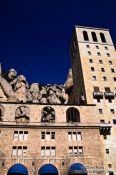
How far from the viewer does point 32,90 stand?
3423 inches

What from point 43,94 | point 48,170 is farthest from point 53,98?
point 48,170

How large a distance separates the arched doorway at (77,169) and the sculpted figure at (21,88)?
38438 mm

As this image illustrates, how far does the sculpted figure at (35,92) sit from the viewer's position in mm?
83637

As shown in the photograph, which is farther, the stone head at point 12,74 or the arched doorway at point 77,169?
the stone head at point 12,74

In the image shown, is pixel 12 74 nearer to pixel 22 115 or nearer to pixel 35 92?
pixel 35 92

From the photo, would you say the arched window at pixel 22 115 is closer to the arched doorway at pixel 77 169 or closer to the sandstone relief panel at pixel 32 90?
the sandstone relief panel at pixel 32 90

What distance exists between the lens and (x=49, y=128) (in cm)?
4678

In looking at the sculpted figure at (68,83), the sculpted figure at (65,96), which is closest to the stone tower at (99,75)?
the sculpted figure at (68,83)

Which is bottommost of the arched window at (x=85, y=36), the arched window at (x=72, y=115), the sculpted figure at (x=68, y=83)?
the arched window at (x=72, y=115)

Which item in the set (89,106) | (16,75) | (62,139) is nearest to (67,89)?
(16,75)

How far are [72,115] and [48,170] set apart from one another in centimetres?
1376

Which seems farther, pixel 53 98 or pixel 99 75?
pixel 53 98

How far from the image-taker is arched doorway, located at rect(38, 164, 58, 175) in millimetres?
39781

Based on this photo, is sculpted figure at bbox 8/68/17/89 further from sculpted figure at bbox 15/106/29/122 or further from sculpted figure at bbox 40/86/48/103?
sculpted figure at bbox 15/106/29/122
